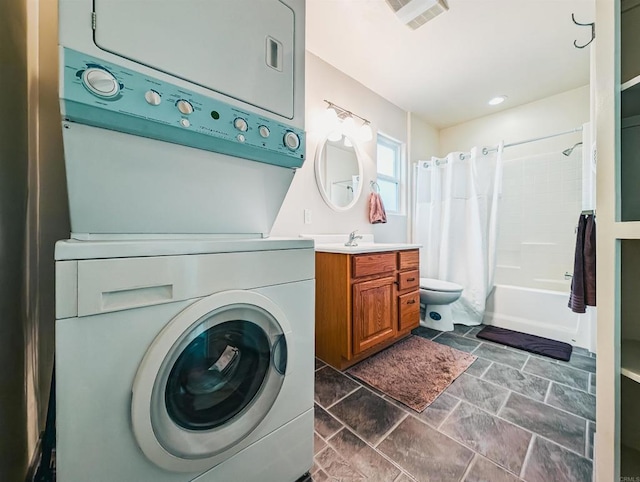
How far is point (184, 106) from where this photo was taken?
0.76 metres

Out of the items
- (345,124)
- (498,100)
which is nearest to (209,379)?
(345,124)

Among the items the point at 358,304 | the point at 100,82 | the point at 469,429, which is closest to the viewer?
the point at 100,82

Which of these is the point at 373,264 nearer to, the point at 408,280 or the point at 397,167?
the point at 408,280

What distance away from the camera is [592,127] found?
1.95 m

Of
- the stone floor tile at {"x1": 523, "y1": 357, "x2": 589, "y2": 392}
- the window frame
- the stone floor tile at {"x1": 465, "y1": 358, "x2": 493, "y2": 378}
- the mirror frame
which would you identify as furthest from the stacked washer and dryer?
the window frame

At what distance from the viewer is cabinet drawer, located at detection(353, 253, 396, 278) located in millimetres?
1675

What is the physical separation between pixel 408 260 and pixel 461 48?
67.4 inches

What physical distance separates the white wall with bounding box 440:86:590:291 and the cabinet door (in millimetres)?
1744

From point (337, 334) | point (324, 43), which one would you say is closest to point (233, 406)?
point (337, 334)

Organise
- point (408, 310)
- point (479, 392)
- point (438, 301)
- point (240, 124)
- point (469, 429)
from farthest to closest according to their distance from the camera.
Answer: point (438, 301)
point (408, 310)
point (479, 392)
point (469, 429)
point (240, 124)

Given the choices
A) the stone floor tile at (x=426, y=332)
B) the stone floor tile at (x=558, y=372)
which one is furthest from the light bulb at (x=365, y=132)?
the stone floor tile at (x=558, y=372)

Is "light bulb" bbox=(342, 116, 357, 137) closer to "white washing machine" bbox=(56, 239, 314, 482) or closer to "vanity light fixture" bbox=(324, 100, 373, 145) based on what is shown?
"vanity light fixture" bbox=(324, 100, 373, 145)

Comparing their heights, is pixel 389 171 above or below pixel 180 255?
above

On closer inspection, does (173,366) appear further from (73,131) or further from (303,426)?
(73,131)
